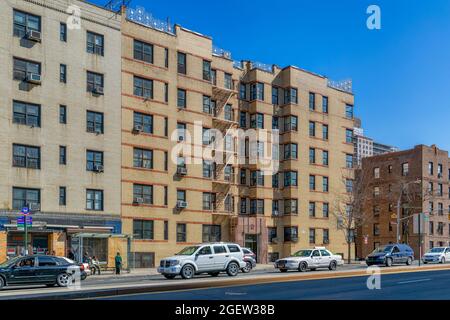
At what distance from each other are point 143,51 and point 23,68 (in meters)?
11.1

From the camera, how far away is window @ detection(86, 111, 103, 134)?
46.5 metres

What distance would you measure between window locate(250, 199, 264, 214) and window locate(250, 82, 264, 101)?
10430 mm

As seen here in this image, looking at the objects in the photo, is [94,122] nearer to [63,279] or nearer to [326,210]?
[63,279]

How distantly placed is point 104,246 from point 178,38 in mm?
Answer: 20363

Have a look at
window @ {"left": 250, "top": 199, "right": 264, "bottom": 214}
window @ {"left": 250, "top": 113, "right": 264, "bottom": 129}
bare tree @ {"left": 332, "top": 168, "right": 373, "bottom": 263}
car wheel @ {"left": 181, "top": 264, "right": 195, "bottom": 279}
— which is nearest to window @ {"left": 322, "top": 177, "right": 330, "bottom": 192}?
bare tree @ {"left": 332, "top": 168, "right": 373, "bottom": 263}

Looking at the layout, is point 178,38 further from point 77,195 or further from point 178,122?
point 77,195

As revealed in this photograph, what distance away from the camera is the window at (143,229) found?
4900 centimetres

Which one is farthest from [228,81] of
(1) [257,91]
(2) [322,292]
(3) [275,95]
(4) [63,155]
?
(2) [322,292]

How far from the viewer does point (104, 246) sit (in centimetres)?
4244

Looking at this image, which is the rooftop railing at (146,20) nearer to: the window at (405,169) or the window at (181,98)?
the window at (181,98)

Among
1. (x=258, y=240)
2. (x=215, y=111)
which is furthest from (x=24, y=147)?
(x=258, y=240)

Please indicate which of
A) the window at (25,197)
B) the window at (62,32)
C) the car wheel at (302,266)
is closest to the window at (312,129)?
the car wheel at (302,266)

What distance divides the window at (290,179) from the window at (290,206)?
1658mm

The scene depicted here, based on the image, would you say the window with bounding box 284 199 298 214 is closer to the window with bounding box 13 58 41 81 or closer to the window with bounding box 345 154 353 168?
the window with bounding box 345 154 353 168
